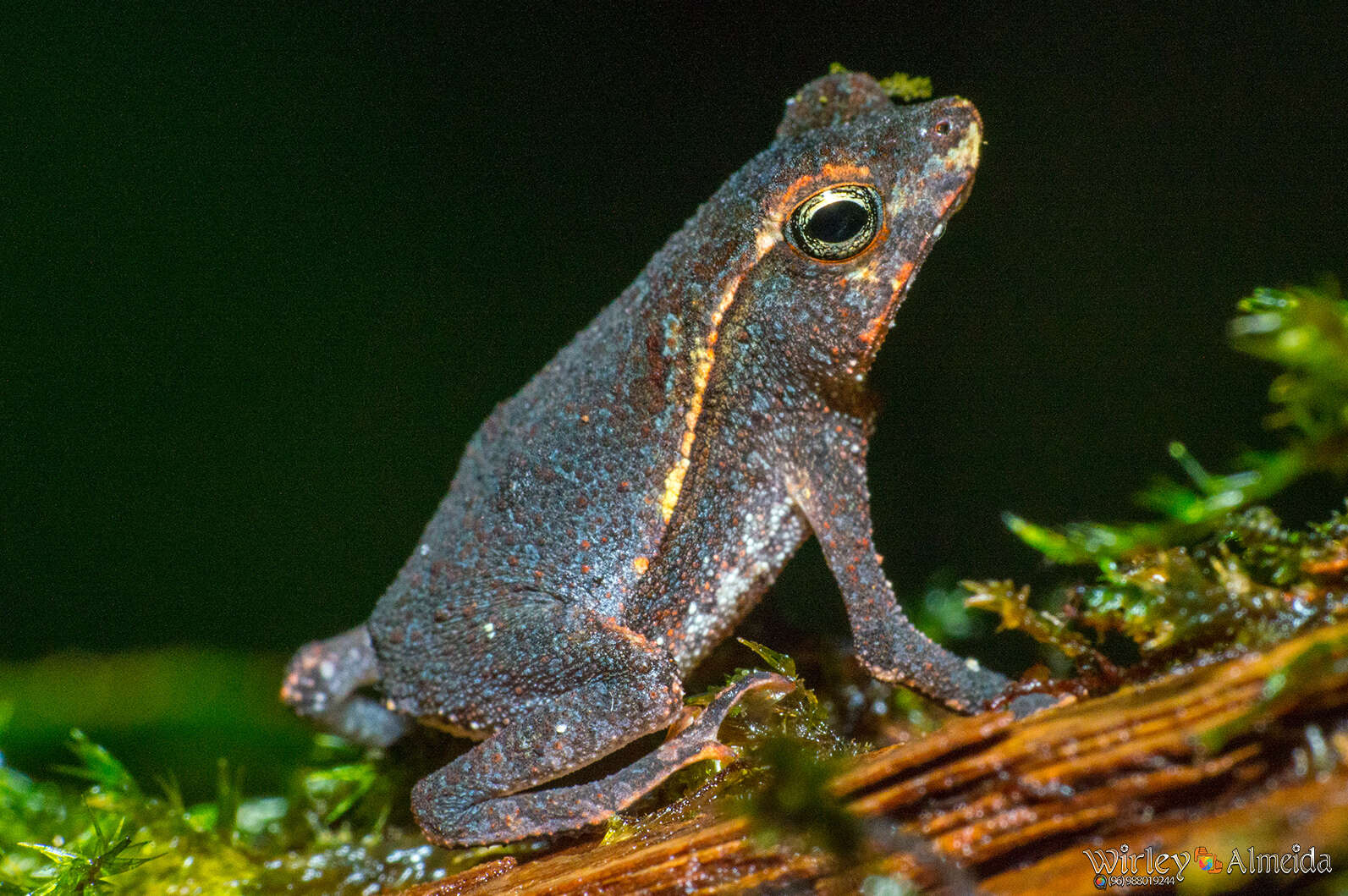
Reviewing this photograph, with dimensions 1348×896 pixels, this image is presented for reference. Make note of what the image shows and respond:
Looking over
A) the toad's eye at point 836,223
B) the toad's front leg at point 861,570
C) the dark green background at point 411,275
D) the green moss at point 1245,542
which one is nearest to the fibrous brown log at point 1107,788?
the green moss at point 1245,542

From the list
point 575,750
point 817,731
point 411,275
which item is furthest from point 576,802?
point 411,275

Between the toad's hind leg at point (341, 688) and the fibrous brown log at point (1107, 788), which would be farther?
the toad's hind leg at point (341, 688)

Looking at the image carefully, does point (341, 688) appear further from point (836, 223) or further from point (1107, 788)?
point (1107, 788)

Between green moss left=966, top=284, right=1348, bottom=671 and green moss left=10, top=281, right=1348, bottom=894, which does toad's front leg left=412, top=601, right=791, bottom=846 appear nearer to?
green moss left=10, top=281, right=1348, bottom=894

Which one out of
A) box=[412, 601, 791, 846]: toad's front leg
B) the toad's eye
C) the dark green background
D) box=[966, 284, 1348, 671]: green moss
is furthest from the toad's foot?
the dark green background

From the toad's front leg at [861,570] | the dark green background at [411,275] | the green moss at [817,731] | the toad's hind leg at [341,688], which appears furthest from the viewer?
the dark green background at [411,275]

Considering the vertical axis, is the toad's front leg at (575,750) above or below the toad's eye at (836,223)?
below

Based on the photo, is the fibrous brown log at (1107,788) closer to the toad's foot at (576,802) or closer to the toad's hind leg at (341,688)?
the toad's foot at (576,802)
